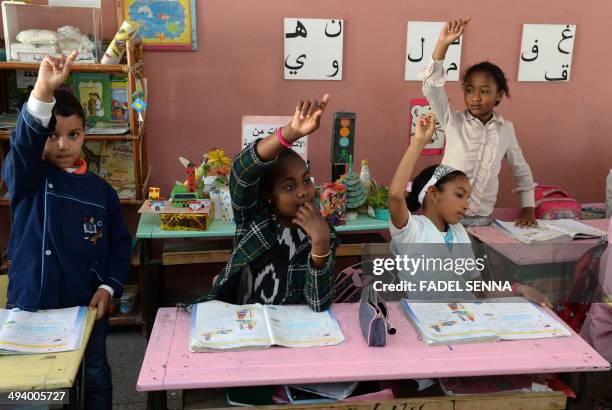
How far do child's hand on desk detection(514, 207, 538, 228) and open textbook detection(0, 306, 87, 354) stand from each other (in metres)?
2.20

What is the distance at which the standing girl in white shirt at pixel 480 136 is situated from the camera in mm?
2777

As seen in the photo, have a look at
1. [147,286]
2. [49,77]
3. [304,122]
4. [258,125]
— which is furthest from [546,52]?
[49,77]

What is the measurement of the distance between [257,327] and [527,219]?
1.94 meters

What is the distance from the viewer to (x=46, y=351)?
4.54ft

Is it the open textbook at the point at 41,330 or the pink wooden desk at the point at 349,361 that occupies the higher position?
the open textbook at the point at 41,330

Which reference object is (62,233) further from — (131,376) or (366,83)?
(366,83)

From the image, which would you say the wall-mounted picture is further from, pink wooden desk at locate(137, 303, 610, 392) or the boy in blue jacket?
pink wooden desk at locate(137, 303, 610, 392)

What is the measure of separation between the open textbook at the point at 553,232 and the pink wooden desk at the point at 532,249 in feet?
0.08

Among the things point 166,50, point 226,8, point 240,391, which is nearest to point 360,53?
point 226,8

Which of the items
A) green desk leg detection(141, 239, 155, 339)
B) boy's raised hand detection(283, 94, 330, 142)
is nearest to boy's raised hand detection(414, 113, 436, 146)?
boy's raised hand detection(283, 94, 330, 142)

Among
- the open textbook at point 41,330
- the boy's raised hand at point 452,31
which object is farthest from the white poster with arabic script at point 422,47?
the open textbook at point 41,330

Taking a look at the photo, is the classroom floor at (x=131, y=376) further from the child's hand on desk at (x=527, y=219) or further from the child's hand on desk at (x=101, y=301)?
the child's hand on desk at (x=527, y=219)

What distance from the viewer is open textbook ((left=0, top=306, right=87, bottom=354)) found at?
4.56 feet

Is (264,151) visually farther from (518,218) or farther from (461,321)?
(518,218)
